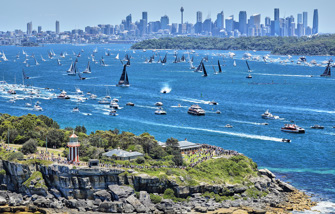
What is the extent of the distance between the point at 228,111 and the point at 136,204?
61638 mm

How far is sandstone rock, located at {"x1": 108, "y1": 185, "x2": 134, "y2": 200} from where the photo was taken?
55.6 meters

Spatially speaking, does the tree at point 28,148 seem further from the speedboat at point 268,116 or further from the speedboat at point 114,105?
the speedboat at point 268,116

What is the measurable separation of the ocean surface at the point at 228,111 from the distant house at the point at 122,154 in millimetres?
18288

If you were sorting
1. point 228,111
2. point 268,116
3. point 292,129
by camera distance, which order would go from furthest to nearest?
point 228,111 → point 268,116 → point 292,129

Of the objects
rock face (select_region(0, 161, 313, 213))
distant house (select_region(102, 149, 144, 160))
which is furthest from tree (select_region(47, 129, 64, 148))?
rock face (select_region(0, 161, 313, 213))

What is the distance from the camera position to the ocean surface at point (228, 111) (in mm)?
76938

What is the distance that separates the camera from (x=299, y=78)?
184875 millimetres

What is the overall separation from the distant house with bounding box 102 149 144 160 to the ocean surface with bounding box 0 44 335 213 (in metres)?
18.3

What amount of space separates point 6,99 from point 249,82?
71707 millimetres

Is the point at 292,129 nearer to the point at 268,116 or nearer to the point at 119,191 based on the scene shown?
the point at 268,116

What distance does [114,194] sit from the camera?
2200 inches

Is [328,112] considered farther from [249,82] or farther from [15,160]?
[15,160]

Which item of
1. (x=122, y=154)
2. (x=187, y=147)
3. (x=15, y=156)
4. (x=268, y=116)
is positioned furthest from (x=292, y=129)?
(x=15, y=156)

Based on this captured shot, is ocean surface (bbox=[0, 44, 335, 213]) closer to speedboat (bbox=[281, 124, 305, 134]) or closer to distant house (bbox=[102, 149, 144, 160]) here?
speedboat (bbox=[281, 124, 305, 134])
